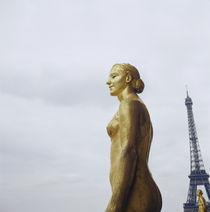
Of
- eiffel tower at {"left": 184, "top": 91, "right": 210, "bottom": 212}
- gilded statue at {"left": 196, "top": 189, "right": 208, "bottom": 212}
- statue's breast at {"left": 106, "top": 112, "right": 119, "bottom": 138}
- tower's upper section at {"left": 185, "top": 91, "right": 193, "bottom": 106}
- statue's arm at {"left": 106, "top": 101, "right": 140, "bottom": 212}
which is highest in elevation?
tower's upper section at {"left": 185, "top": 91, "right": 193, "bottom": 106}

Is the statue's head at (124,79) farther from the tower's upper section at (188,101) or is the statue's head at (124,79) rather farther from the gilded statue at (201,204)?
the tower's upper section at (188,101)

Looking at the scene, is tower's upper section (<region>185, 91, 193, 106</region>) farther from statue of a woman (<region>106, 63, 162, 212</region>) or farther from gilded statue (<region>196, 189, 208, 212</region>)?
statue of a woman (<region>106, 63, 162, 212</region>)

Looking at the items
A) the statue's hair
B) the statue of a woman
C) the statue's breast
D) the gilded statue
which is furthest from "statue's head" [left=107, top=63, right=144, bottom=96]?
the gilded statue

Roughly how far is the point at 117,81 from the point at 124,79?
12 cm

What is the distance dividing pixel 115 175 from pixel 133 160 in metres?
0.32

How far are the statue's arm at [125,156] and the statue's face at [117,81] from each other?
545 mm

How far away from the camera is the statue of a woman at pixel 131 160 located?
3.84 meters

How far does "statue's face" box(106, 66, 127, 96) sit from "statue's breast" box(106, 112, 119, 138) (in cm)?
44

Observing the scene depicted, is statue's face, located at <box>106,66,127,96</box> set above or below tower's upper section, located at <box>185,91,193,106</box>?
below

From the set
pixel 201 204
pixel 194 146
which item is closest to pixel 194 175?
pixel 194 146

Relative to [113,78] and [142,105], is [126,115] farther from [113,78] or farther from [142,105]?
[113,78]

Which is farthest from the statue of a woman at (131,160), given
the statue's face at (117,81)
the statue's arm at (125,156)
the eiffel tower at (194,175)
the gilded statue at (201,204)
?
the eiffel tower at (194,175)

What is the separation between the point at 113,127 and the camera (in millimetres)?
4578

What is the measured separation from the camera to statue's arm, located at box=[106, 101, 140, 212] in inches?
149
